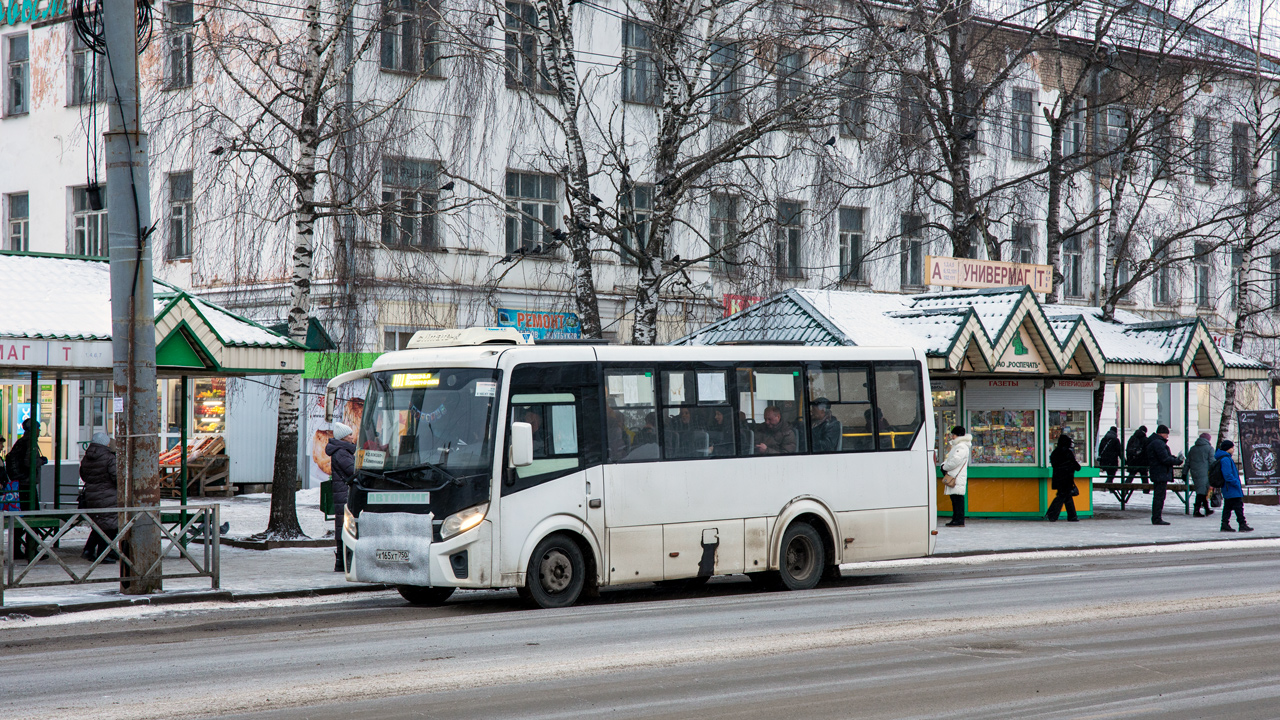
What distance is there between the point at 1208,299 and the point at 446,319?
1163 inches

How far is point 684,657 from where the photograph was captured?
9766 millimetres

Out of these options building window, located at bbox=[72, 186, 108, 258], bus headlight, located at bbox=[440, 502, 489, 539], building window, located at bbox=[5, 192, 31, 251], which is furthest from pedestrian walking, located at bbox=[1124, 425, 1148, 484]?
building window, located at bbox=[5, 192, 31, 251]

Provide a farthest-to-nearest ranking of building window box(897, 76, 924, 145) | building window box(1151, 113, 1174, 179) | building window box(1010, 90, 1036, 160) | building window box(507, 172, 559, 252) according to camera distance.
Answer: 1. building window box(1010, 90, 1036, 160)
2. building window box(507, 172, 559, 252)
3. building window box(1151, 113, 1174, 179)
4. building window box(897, 76, 924, 145)

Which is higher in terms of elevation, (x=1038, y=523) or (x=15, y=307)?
(x=15, y=307)

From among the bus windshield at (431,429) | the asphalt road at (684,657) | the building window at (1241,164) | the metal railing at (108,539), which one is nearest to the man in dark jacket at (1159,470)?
the asphalt road at (684,657)

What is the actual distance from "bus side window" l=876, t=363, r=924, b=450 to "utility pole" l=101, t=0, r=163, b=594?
8.03m

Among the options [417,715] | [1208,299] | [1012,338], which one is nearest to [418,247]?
[1012,338]

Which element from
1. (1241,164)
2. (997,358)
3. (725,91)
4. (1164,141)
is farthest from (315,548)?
(1241,164)

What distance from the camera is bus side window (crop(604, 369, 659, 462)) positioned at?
45.0 feet

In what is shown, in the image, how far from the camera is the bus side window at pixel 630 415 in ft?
45.0

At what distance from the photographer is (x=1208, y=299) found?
46500 mm

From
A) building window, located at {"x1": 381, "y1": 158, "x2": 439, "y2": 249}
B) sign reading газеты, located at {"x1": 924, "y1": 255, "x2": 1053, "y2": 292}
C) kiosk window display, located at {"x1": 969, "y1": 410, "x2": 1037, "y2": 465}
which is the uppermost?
building window, located at {"x1": 381, "y1": 158, "x2": 439, "y2": 249}

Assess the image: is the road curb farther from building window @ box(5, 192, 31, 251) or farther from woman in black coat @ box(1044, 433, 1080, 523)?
building window @ box(5, 192, 31, 251)

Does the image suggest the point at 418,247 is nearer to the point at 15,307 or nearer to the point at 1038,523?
the point at 15,307
